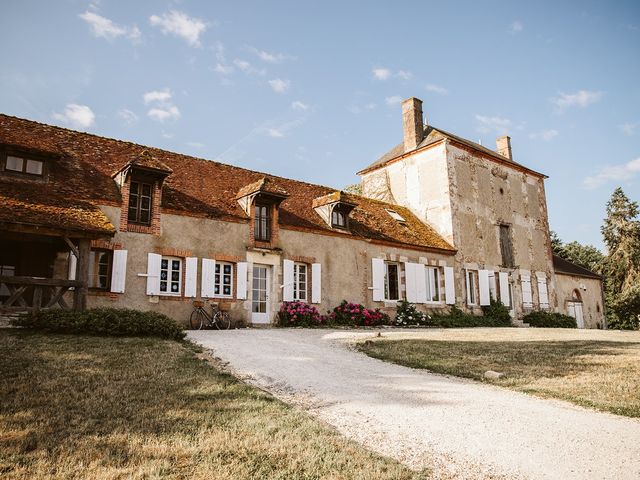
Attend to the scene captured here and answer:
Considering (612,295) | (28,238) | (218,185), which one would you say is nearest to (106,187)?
(28,238)

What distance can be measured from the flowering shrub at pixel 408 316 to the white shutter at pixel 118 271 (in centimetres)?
960

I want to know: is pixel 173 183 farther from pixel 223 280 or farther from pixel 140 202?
pixel 223 280

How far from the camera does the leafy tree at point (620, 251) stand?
102ft

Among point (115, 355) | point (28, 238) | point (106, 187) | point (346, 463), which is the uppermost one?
point (106, 187)

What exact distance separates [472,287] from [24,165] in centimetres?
1718

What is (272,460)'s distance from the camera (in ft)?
12.8

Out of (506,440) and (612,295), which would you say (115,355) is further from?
(612,295)

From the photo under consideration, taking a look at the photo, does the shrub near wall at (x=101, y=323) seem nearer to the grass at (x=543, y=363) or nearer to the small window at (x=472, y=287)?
the grass at (x=543, y=363)

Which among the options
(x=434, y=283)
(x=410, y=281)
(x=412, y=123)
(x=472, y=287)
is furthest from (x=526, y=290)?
(x=412, y=123)

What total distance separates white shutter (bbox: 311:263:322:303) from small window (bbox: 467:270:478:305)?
8033 mm

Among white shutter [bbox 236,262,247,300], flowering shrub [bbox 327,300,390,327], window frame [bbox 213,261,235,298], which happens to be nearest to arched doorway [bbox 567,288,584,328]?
flowering shrub [bbox 327,300,390,327]

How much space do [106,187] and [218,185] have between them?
3.75 metres

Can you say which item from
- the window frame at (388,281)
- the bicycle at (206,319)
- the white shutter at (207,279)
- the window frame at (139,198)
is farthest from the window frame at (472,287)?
the window frame at (139,198)

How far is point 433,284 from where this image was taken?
19.9 meters
